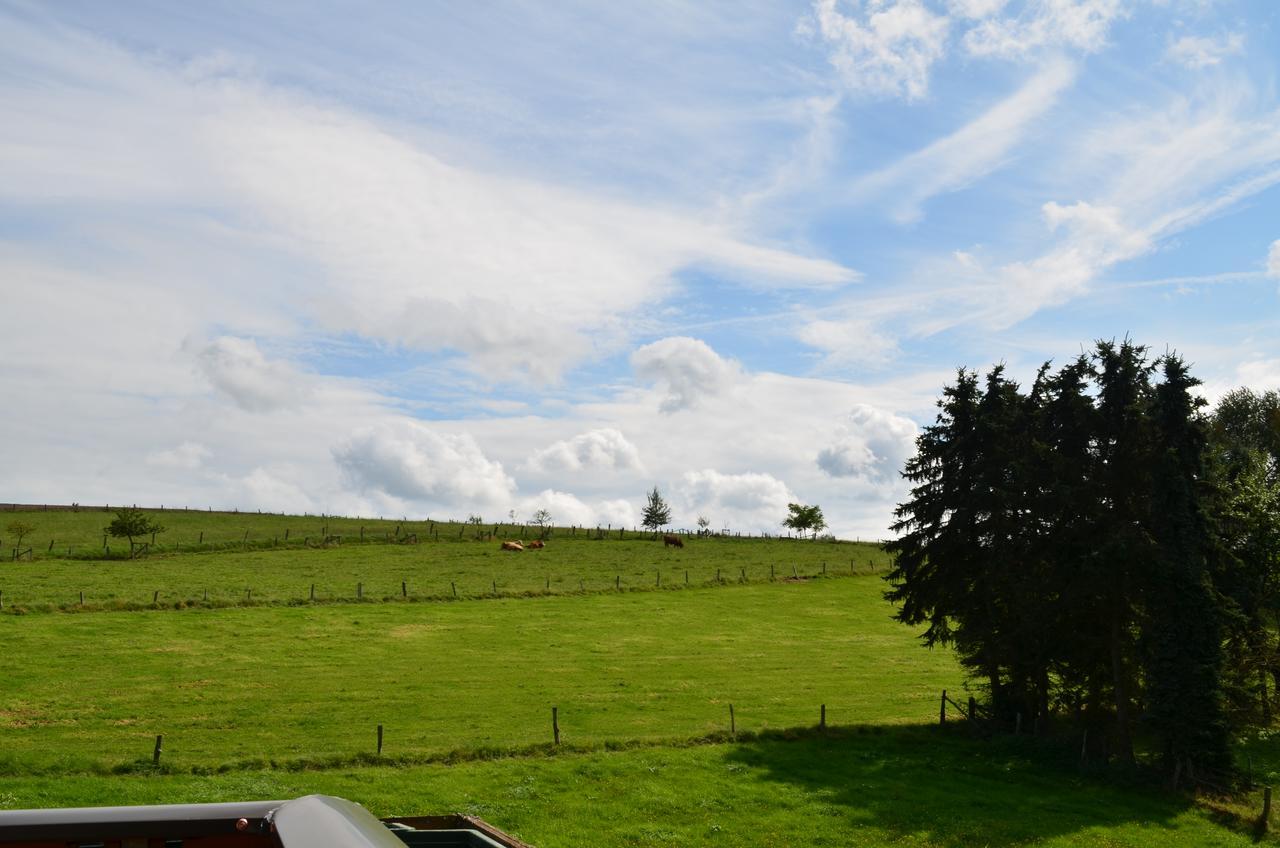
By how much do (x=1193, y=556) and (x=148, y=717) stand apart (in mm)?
42562

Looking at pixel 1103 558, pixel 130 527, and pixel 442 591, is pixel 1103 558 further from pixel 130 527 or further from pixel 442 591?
pixel 130 527

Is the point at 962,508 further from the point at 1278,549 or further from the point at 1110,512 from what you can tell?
the point at 1278,549

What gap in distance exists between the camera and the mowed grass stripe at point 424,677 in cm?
3453

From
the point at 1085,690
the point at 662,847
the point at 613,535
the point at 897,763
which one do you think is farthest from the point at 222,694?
the point at 613,535

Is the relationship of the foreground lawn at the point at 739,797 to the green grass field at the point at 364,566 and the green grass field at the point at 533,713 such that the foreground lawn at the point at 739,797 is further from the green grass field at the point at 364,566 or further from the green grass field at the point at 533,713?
the green grass field at the point at 364,566

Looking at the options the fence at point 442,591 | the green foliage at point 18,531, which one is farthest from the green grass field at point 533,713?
the green foliage at point 18,531

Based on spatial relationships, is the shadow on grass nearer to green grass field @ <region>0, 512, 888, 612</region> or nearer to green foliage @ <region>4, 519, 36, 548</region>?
green grass field @ <region>0, 512, 888, 612</region>

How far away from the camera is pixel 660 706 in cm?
4112

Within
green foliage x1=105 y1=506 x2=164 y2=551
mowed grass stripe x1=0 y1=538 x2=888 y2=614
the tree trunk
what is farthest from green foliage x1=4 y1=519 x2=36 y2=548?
the tree trunk

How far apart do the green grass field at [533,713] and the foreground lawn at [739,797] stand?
0.13 m

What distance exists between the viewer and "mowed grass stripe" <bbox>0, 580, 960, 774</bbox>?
3453 centimetres

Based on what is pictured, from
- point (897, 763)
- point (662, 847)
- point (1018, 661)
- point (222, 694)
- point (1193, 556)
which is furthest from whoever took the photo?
point (222, 694)

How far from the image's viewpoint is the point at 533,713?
129ft

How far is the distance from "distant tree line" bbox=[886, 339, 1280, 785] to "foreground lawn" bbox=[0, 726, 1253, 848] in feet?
14.2
